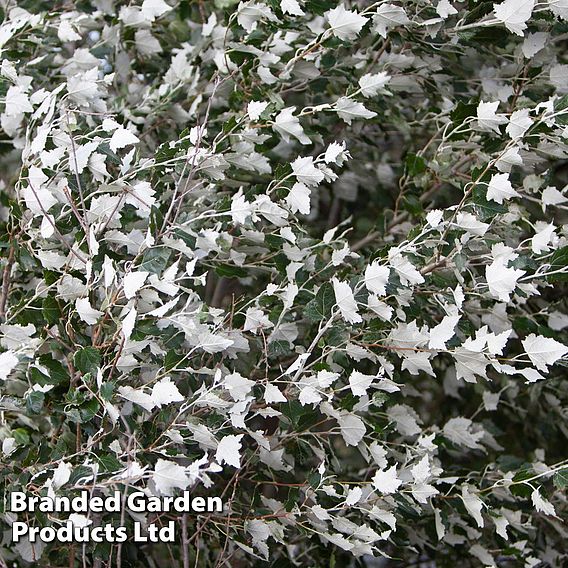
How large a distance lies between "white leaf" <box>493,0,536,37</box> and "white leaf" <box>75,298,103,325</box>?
2.54 ft

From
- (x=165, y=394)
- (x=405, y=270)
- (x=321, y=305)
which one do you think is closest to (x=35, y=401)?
(x=165, y=394)

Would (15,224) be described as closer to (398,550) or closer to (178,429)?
(178,429)

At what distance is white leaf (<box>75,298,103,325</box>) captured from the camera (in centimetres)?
115

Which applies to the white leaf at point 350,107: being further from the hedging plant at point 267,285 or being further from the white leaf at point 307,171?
the white leaf at point 307,171

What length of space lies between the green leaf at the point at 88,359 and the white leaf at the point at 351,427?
0.37 metres

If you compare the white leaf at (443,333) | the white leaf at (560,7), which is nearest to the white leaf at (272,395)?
the white leaf at (443,333)

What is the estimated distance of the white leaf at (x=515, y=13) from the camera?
1.27 metres

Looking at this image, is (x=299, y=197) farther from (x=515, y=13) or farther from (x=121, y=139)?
(x=515, y=13)

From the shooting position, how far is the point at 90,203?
133 centimetres

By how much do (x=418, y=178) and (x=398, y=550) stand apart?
0.72 m

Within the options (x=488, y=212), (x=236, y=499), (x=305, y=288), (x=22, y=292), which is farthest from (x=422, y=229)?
(x=22, y=292)

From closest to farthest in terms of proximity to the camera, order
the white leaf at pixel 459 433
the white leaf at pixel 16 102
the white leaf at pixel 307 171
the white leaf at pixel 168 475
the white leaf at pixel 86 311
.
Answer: the white leaf at pixel 168 475
the white leaf at pixel 86 311
the white leaf at pixel 307 171
the white leaf at pixel 16 102
the white leaf at pixel 459 433

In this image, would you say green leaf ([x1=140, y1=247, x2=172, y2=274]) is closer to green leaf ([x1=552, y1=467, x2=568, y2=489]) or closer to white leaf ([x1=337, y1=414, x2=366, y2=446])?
white leaf ([x1=337, y1=414, x2=366, y2=446])

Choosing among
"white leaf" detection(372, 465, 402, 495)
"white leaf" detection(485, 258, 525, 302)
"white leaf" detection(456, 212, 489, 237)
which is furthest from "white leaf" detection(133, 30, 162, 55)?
"white leaf" detection(372, 465, 402, 495)
